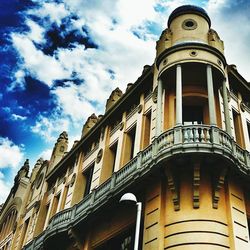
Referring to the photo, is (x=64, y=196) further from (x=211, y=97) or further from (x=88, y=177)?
(x=211, y=97)

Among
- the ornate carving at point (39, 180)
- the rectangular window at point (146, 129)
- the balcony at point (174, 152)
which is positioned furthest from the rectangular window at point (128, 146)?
the ornate carving at point (39, 180)

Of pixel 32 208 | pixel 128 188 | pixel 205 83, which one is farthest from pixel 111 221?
pixel 32 208

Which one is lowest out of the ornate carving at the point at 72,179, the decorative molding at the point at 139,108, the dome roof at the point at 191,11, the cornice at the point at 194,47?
the ornate carving at the point at 72,179

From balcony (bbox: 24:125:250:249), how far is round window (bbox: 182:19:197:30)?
650 centimetres

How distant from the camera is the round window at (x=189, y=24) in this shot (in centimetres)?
1836

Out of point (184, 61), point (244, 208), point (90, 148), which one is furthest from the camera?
point (90, 148)

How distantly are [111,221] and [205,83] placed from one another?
7.56 metres

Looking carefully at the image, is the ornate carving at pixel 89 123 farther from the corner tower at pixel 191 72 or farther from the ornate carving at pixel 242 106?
the ornate carving at pixel 242 106

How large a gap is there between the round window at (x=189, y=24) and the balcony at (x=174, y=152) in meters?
6.50

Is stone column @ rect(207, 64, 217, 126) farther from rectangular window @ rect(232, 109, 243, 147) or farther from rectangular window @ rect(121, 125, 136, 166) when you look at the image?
rectangular window @ rect(121, 125, 136, 166)

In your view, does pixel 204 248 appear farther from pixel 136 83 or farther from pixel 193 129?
pixel 136 83

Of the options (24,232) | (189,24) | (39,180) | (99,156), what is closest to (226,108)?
(189,24)

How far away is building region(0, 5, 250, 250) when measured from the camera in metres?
13.1

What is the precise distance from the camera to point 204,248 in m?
11.9
